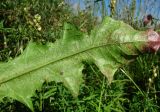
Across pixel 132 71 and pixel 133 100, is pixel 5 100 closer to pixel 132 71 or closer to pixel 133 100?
pixel 133 100

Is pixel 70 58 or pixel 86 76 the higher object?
pixel 70 58

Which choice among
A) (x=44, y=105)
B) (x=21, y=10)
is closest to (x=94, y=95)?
(x=44, y=105)

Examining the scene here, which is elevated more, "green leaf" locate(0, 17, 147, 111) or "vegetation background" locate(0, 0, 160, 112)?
"green leaf" locate(0, 17, 147, 111)

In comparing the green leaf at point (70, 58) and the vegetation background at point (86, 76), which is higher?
the green leaf at point (70, 58)

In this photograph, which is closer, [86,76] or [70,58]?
[70,58]

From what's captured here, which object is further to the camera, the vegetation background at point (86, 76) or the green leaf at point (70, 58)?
the vegetation background at point (86, 76)
